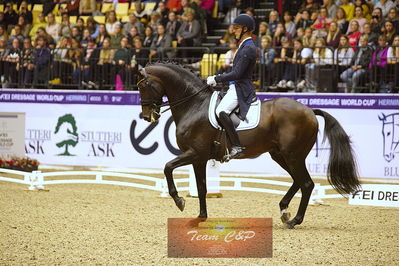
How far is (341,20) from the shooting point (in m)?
16.9

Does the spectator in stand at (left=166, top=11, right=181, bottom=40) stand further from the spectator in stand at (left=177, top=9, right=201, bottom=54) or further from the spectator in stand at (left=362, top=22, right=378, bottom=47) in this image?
the spectator in stand at (left=362, top=22, right=378, bottom=47)

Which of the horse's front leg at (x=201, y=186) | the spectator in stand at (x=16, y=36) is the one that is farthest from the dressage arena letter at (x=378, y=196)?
the spectator in stand at (x=16, y=36)

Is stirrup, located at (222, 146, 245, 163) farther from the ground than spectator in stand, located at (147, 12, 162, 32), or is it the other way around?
spectator in stand, located at (147, 12, 162, 32)

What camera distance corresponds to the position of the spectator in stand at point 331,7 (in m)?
17.4

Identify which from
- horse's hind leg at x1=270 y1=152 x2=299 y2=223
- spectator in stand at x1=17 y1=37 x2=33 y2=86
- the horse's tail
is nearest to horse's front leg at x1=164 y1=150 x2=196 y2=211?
horse's hind leg at x1=270 y1=152 x2=299 y2=223

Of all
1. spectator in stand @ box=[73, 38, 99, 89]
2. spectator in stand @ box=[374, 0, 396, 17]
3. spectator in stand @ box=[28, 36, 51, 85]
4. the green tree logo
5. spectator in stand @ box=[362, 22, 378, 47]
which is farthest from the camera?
spectator in stand @ box=[28, 36, 51, 85]

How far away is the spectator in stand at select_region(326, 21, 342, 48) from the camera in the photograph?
52.6 ft

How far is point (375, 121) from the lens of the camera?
48.8ft

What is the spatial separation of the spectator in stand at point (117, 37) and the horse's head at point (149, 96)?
9138 mm

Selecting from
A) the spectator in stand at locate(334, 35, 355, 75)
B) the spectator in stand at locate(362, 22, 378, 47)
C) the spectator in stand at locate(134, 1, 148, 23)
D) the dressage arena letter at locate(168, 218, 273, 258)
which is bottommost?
the dressage arena letter at locate(168, 218, 273, 258)

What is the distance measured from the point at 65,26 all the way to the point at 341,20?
787 cm

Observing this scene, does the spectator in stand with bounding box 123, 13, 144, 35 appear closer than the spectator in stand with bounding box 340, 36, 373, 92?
No

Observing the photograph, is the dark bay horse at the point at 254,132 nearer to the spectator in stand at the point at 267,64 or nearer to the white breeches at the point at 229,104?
the white breeches at the point at 229,104

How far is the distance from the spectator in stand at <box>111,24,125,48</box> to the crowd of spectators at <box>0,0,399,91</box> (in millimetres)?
17
